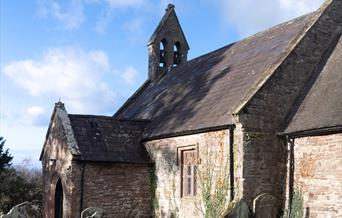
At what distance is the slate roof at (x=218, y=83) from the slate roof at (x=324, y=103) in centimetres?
146

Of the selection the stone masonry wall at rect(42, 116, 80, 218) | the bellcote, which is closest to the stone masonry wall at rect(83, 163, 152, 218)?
the stone masonry wall at rect(42, 116, 80, 218)

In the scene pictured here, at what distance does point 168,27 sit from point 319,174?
19.3 metres

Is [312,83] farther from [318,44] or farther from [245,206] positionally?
[245,206]

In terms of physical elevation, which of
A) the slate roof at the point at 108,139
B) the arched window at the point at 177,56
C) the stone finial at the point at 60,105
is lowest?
the slate roof at the point at 108,139

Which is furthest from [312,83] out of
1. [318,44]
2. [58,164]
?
[58,164]

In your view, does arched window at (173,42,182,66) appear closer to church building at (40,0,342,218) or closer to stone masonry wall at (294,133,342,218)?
church building at (40,0,342,218)

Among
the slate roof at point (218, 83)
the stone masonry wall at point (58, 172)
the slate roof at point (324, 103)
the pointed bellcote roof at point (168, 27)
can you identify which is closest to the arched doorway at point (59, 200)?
the stone masonry wall at point (58, 172)

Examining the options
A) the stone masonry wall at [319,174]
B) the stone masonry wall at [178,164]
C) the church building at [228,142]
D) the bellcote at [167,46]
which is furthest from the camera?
the bellcote at [167,46]

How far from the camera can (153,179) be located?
70.5 ft

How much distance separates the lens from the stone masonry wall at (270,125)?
16500mm

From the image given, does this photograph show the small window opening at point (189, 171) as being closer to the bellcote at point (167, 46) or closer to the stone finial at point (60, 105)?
the stone finial at point (60, 105)

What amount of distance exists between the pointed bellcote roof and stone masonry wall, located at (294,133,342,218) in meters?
17.7

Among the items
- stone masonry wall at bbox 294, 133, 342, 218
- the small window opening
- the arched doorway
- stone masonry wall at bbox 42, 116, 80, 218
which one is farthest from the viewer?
the arched doorway

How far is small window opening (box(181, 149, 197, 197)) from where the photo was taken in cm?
1914
